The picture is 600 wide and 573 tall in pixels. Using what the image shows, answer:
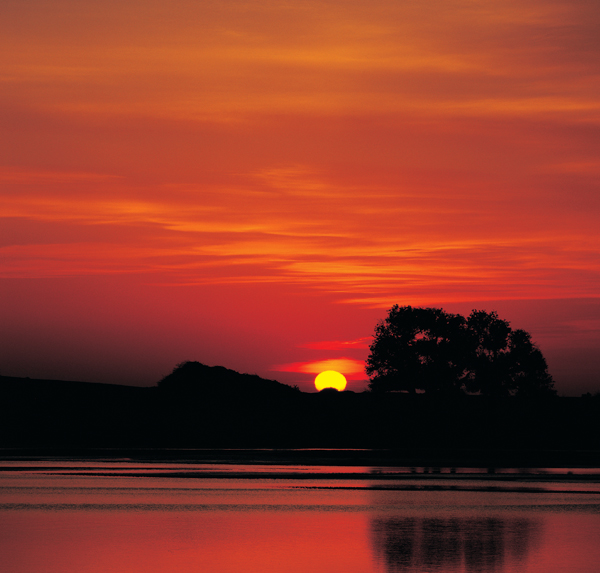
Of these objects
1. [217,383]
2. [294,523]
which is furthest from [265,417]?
[294,523]

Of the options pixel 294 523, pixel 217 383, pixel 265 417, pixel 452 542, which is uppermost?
pixel 217 383

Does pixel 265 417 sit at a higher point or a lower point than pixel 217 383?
lower

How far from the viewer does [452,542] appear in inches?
902

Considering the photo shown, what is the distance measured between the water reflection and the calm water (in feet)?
0.13

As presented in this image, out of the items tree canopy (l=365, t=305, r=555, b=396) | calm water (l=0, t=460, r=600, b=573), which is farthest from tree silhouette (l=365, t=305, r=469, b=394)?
calm water (l=0, t=460, r=600, b=573)

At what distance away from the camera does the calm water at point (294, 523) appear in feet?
66.2

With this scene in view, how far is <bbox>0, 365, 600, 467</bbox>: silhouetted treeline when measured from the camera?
291 ft

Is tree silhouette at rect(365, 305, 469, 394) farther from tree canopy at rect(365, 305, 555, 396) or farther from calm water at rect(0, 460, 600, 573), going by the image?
calm water at rect(0, 460, 600, 573)

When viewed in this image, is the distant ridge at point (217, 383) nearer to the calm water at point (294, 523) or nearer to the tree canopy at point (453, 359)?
the tree canopy at point (453, 359)

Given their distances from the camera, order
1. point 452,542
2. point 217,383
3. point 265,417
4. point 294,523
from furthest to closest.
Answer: point 217,383 < point 265,417 < point 294,523 < point 452,542

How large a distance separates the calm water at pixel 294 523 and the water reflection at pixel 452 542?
4cm

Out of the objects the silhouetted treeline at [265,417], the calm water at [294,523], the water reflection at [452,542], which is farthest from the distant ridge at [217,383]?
the water reflection at [452,542]

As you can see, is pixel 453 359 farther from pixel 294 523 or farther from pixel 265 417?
pixel 294 523

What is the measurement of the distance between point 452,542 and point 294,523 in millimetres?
5164
